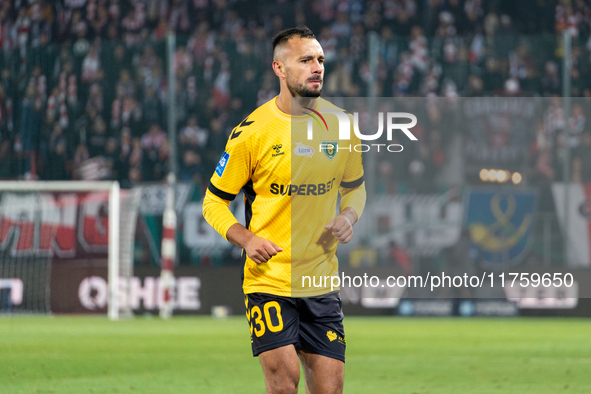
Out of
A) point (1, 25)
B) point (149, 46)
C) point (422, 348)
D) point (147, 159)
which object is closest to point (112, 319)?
point (147, 159)

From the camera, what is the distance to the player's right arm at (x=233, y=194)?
13.0ft

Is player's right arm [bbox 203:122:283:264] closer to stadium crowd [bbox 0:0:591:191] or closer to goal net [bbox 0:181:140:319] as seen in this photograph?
stadium crowd [bbox 0:0:591:191]

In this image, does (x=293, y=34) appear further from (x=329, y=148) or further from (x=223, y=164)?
(x=223, y=164)

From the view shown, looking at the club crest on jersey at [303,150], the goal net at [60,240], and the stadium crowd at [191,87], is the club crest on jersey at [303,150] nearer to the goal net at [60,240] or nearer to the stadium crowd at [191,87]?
the stadium crowd at [191,87]

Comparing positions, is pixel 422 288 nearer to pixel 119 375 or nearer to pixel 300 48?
pixel 119 375

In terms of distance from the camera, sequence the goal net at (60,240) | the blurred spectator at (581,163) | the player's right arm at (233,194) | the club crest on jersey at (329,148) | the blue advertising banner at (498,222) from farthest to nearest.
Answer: the goal net at (60,240) → the blue advertising banner at (498,222) → the blurred spectator at (581,163) → the club crest on jersey at (329,148) → the player's right arm at (233,194)

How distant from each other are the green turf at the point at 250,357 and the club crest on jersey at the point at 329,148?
127 inches

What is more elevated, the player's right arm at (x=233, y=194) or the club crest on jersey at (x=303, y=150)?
the club crest on jersey at (x=303, y=150)

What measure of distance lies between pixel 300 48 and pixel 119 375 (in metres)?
4.76

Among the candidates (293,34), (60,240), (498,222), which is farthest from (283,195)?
(60,240)

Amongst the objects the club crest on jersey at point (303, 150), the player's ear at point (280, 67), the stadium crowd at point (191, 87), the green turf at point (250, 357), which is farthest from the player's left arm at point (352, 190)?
the stadium crowd at point (191, 87)

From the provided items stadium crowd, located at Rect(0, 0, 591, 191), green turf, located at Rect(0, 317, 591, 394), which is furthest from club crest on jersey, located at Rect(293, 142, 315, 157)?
stadium crowd, located at Rect(0, 0, 591, 191)

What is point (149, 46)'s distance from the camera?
51.2 feet

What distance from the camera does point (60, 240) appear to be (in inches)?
611
